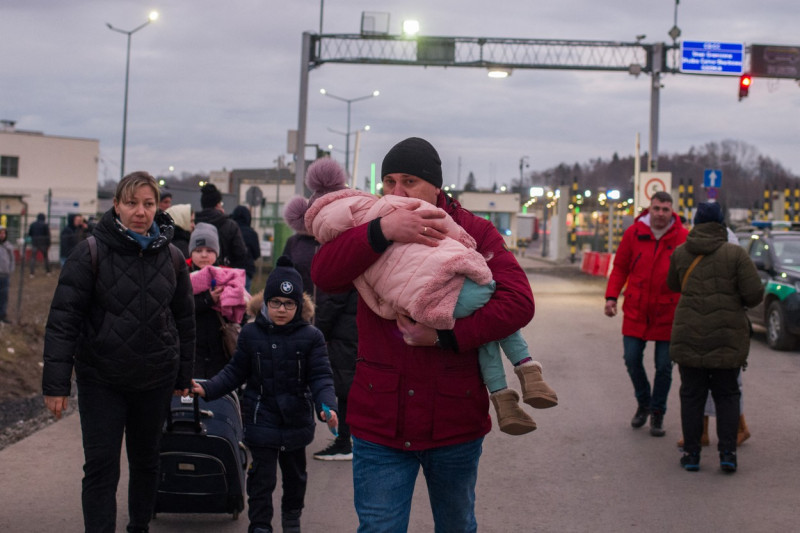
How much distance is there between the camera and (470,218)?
3723 mm

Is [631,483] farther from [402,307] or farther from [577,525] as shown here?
[402,307]

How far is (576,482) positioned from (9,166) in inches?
2671

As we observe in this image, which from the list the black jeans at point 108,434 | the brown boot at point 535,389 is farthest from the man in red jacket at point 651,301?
the brown boot at point 535,389

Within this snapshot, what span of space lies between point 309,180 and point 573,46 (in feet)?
70.6

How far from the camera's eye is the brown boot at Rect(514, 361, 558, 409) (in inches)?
134

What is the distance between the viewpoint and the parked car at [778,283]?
14.4 m

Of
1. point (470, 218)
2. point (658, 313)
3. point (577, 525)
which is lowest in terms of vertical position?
point (577, 525)

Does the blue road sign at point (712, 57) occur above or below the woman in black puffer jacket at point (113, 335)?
above

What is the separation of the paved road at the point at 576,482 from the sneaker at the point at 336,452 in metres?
0.18

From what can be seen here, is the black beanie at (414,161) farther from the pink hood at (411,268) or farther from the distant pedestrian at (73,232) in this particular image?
the distant pedestrian at (73,232)

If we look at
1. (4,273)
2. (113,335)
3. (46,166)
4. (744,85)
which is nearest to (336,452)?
(113,335)

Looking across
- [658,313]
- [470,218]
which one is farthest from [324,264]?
[658,313]

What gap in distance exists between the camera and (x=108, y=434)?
4.70 metres

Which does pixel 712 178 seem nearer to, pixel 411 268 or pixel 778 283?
pixel 778 283
